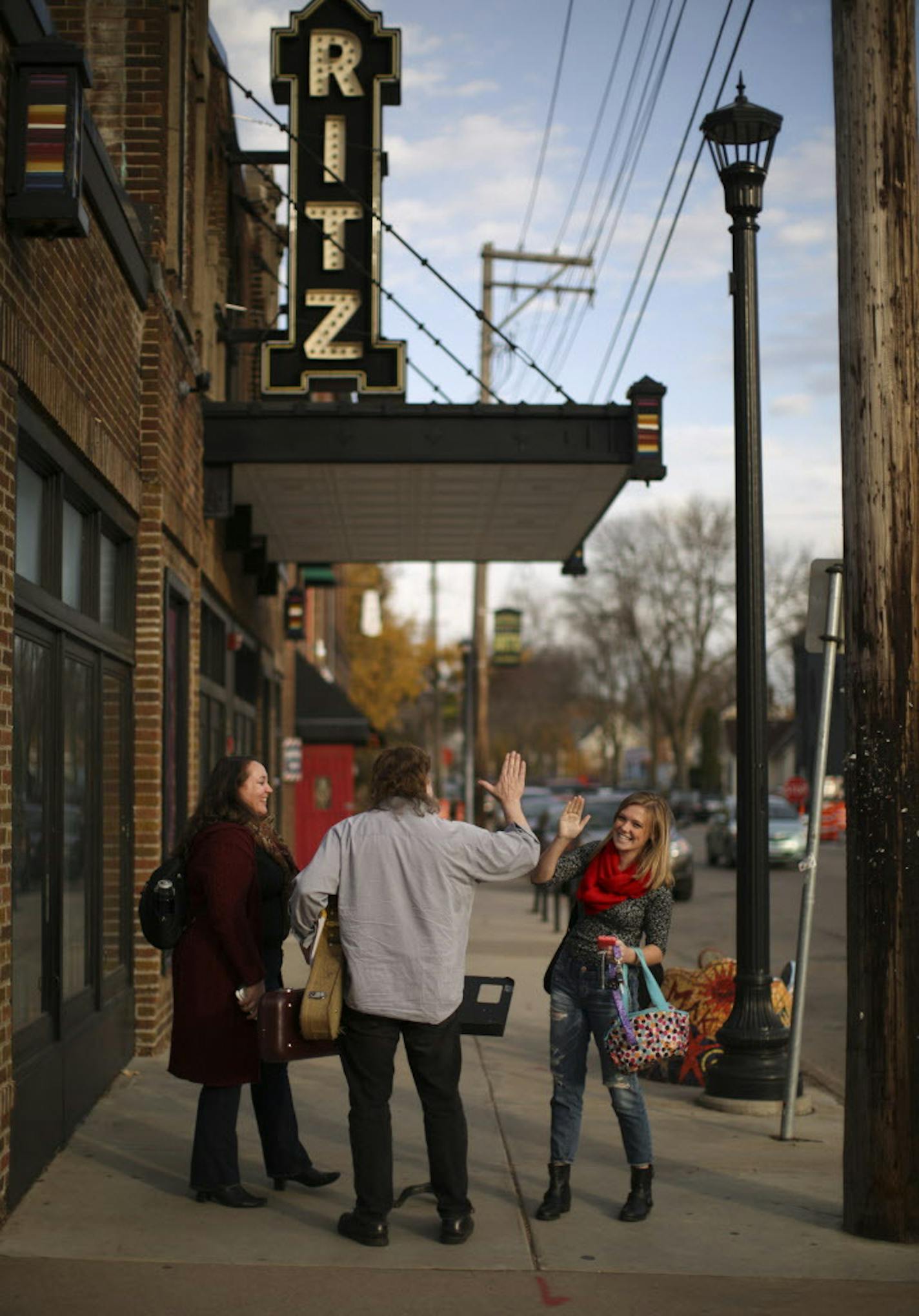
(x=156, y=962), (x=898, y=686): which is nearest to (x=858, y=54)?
(x=898, y=686)

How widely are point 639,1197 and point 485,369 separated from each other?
89.6 ft

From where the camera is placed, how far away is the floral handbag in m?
5.82

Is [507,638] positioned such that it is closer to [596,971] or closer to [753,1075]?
[753,1075]

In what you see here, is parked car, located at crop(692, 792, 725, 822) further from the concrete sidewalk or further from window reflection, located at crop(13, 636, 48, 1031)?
window reflection, located at crop(13, 636, 48, 1031)

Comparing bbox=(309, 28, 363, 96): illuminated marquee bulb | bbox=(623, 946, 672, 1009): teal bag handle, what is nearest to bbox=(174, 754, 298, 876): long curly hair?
bbox=(623, 946, 672, 1009): teal bag handle

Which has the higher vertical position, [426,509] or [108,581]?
[426,509]

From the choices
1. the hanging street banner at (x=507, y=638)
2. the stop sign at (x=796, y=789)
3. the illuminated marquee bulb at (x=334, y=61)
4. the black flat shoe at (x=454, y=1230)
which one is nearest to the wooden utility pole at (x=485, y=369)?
the hanging street banner at (x=507, y=638)

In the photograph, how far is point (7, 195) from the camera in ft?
18.1

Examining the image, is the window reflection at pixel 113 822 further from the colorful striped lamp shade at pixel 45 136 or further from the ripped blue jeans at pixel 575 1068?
the colorful striped lamp shade at pixel 45 136

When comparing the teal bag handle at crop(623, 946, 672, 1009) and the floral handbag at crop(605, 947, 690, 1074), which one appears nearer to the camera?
the floral handbag at crop(605, 947, 690, 1074)

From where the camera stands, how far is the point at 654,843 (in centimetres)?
611

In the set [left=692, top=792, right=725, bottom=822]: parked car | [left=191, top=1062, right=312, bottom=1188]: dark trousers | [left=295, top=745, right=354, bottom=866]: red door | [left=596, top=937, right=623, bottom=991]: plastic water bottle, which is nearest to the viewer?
[left=596, top=937, right=623, bottom=991]: plastic water bottle

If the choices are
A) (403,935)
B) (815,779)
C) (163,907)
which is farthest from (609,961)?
(815,779)

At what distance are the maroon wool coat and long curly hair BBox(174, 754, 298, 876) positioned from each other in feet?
0.12
